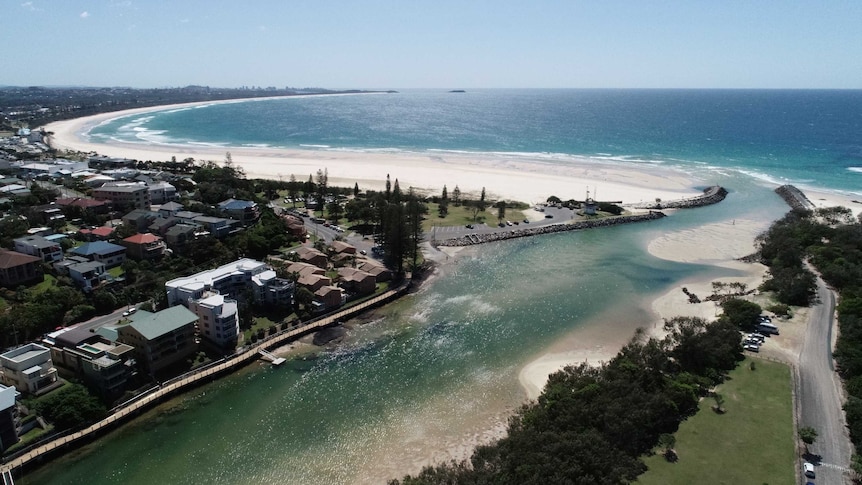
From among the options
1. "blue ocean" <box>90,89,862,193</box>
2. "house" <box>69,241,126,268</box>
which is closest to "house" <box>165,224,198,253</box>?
"house" <box>69,241,126,268</box>

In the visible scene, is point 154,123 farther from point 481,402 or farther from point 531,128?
point 481,402

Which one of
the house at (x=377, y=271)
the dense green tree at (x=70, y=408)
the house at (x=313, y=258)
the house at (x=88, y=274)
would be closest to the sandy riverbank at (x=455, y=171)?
the house at (x=377, y=271)

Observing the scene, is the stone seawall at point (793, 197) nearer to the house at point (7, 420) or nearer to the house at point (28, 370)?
the house at point (28, 370)

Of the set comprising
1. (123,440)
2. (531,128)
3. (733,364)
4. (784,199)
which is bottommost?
(123,440)

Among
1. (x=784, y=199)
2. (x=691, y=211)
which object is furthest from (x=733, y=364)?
(x=784, y=199)

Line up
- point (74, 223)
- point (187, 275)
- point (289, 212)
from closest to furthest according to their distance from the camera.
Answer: point (187, 275), point (74, 223), point (289, 212)
